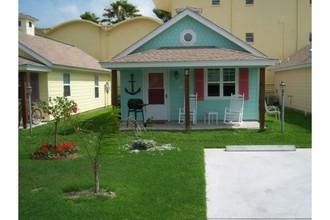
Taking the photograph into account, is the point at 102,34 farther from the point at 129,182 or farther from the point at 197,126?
the point at 129,182

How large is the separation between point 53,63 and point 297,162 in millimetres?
10571

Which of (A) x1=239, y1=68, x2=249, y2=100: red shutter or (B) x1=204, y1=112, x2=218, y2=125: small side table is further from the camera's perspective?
(A) x1=239, y1=68, x2=249, y2=100: red shutter

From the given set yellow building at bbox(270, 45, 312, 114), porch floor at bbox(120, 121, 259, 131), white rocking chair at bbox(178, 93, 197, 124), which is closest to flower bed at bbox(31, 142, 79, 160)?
porch floor at bbox(120, 121, 259, 131)

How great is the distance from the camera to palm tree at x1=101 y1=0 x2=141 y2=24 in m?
36.6

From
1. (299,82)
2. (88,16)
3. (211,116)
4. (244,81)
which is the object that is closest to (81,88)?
(211,116)

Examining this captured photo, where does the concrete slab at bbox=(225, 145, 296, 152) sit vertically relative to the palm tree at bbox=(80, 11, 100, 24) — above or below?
below

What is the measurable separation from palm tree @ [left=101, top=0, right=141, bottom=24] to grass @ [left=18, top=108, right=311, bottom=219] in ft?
96.6

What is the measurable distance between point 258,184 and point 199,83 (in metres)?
7.40

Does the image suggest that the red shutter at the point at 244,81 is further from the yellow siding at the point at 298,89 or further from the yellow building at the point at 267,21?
the yellow building at the point at 267,21

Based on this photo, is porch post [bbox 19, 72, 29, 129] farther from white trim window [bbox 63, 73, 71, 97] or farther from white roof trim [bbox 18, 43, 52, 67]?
white trim window [bbox 63, 73, 71, 97]

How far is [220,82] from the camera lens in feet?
41.7

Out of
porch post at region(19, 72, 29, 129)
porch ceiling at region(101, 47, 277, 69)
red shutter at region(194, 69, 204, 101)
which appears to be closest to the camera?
porch ceiling at region(101, 47, 277, 69)

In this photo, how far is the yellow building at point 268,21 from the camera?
75.4ft

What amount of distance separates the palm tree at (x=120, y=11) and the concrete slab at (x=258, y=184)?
3137 cm
